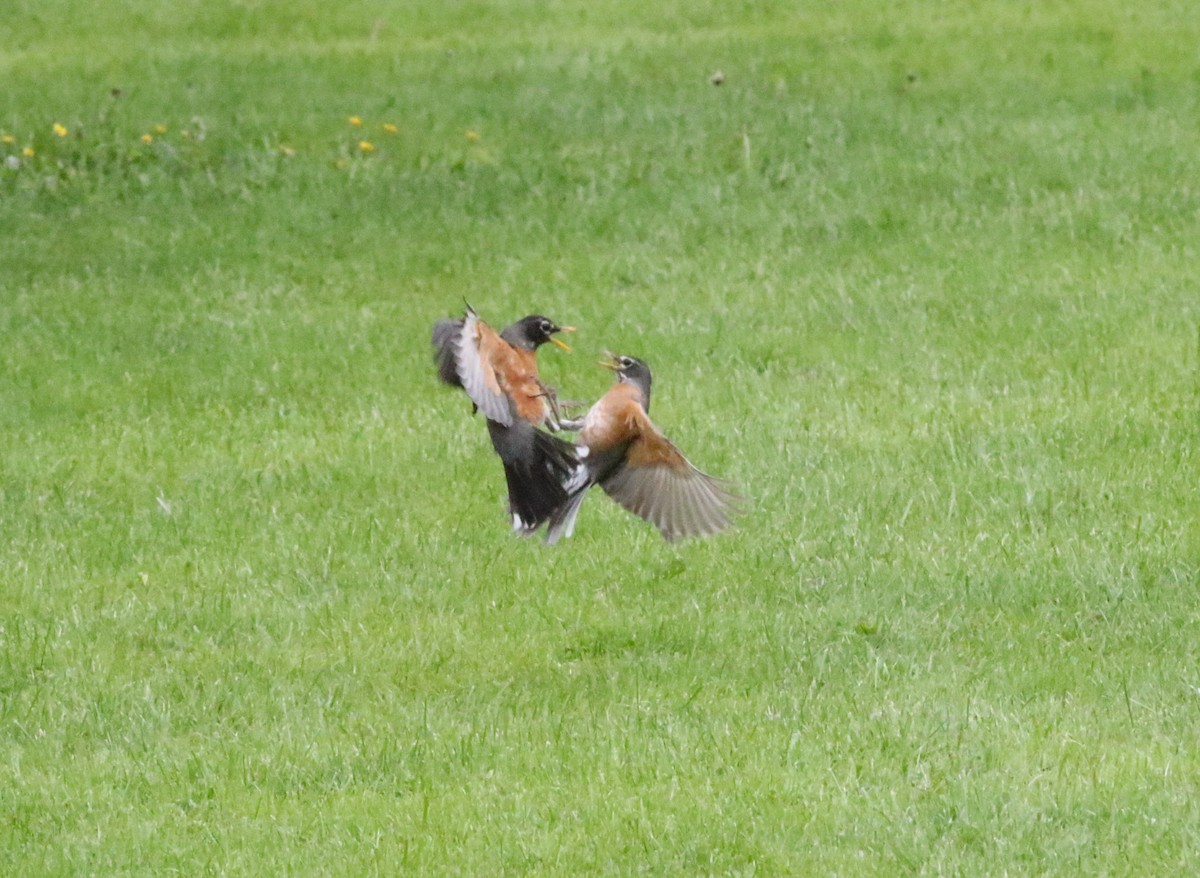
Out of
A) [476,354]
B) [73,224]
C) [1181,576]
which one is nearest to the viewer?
[476,354]

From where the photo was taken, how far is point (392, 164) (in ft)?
54.3

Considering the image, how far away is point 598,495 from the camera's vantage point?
31.1ft

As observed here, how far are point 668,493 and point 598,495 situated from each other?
2.25 meters

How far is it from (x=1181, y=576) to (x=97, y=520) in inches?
190

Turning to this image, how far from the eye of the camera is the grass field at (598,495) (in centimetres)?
626

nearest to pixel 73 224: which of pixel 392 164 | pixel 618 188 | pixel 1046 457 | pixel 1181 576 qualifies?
pixel 392 164

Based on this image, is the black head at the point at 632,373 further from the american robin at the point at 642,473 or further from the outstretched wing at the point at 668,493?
the outstretched wing at the point at 668,493

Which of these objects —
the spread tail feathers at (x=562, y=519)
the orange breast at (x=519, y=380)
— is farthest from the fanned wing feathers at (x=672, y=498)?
the orange breast at (x=519, y=380)

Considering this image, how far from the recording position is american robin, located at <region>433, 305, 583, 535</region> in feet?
22.5

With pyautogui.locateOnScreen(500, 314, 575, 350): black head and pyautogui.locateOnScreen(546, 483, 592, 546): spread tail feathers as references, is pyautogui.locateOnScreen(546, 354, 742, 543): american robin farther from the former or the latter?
pyautogui.locateOnScreen(500, 314, 575, 350): black head

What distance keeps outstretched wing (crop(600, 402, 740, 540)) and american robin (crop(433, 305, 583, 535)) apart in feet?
0.62

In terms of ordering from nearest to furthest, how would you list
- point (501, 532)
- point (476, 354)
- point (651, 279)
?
point (476, 354) → point (501, 532) → point (651, 279)

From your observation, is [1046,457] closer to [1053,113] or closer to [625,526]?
[625,526]

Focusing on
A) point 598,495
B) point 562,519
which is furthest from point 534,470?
point 598,495
